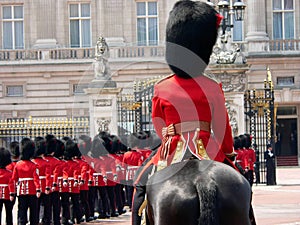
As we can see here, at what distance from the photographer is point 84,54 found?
36875 mm

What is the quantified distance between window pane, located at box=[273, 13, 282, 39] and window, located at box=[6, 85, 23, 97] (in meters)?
10.2

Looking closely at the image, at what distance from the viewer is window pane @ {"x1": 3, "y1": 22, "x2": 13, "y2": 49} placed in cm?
3728

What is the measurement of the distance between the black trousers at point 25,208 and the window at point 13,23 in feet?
80.4

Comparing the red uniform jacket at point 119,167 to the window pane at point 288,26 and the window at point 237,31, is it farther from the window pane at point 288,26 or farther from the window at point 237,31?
the window pane at point 288,26

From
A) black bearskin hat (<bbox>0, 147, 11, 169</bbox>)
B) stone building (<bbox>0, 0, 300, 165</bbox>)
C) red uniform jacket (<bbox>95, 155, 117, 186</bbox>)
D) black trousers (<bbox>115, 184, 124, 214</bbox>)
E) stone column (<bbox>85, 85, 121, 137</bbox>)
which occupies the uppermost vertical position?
stone building (<bbox>0, 0, 300, 165</bbox>)

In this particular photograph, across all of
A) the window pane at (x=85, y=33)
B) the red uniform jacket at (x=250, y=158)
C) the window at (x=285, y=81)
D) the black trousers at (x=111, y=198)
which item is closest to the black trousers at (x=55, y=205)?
the black trousers at (x=111, y=198)

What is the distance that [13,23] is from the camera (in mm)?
37688

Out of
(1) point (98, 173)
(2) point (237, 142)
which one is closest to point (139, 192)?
(1) point (98, 173)

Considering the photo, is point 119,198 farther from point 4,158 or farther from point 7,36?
point 7,36

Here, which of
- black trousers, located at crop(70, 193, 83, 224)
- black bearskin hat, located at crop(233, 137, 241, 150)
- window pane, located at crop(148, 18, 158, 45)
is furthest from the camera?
window pane, located at crop(148, 18, 158, 45)

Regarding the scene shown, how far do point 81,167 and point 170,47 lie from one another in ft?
25.0

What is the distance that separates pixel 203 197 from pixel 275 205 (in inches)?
415

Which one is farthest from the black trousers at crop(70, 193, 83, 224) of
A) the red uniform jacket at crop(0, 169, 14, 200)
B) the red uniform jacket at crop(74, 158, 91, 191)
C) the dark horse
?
the dark horse

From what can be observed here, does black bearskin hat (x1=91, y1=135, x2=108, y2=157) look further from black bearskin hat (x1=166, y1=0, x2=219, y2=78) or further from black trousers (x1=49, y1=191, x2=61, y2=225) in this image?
black bearskin hat (x1=166, y1=0, x2=219, y2=78)
